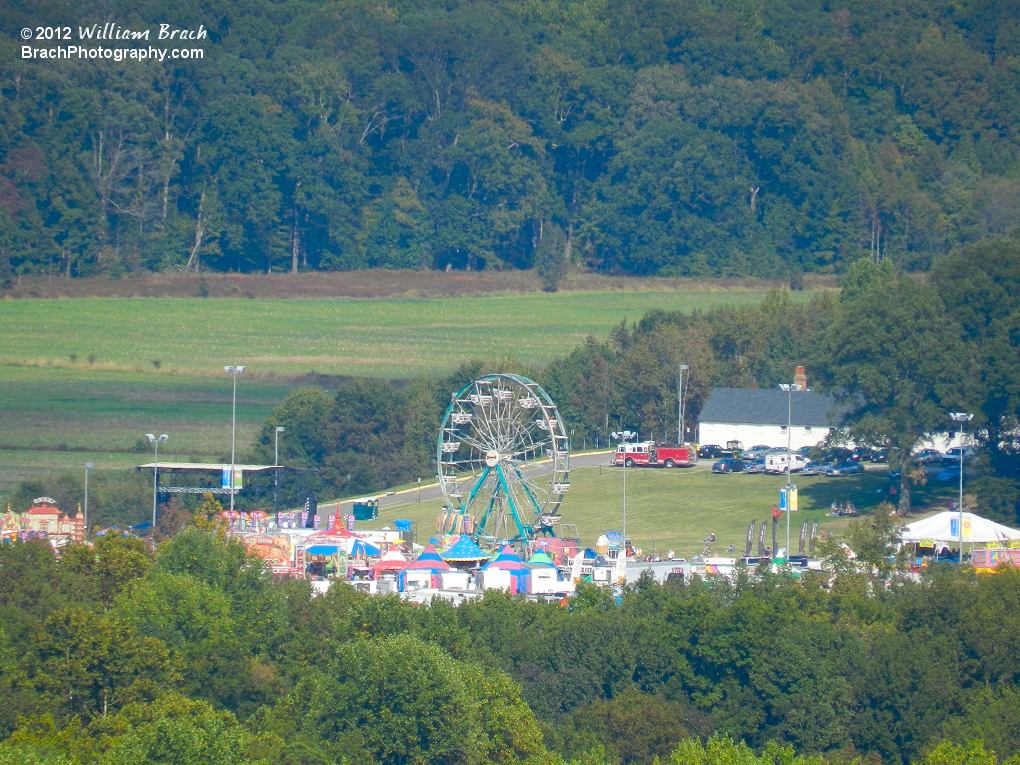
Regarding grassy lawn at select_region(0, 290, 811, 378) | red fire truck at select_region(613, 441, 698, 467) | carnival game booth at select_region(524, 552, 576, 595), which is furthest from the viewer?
grassy lawn at select_region(0, 290, 811, 378)

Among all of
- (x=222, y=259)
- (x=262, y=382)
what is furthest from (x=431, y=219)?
(x=262, y=382)

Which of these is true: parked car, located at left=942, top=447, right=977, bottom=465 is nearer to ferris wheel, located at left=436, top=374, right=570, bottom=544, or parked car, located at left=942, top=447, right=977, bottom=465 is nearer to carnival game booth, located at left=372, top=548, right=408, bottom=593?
ferris wheel, located at left=436, top=374, right=570, bottom=544

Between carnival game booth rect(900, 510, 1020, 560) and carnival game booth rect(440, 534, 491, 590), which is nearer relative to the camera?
carnival game booth rect(440, 534, 491, 590)

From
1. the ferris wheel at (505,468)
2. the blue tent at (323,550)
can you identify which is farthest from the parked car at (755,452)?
the blue tent at (323,550)

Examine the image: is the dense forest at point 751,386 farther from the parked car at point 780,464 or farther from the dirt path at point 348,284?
the dirt path at point 348,284

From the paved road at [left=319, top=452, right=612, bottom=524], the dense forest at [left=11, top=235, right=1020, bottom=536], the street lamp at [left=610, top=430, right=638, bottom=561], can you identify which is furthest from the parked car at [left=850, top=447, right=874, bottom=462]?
the paved road at [left=319, top=452, right=612, bottom=524]

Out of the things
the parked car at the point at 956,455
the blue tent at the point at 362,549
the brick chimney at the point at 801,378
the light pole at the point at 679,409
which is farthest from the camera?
the brick chimney at the point at 801,378

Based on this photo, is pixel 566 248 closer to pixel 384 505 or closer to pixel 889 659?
pixel 384 505
